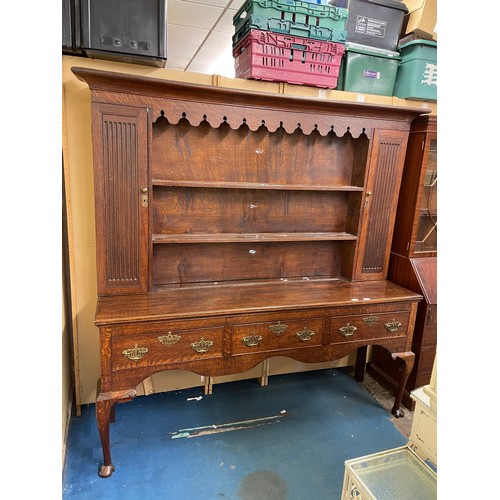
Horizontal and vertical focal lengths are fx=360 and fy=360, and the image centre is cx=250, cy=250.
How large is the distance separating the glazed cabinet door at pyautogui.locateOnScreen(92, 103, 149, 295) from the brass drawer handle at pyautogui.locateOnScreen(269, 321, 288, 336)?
2.32 feet

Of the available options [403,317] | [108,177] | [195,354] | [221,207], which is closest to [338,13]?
[221,207]

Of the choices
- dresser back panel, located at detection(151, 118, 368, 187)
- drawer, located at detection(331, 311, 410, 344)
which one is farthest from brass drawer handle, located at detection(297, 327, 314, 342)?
dresser back panel, located at detection(151, 118, 368, 187)

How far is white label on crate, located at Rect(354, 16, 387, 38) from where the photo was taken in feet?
6.94

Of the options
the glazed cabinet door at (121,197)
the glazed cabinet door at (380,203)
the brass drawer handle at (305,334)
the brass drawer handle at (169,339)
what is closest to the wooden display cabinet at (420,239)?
the glazed cabinet door at (380,203)

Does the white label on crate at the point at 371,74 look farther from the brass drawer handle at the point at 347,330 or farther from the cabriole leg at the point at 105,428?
the cabriole leg at the point at 105,428

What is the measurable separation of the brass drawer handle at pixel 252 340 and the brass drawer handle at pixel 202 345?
0.59ft

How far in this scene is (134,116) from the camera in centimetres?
172

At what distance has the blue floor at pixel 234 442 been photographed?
5.60ft

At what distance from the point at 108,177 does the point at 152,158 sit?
0.85 feet

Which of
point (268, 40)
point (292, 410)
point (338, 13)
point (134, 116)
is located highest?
point (338, 13)

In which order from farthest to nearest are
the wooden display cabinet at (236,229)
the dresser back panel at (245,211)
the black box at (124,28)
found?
the dresser back panel at (245,211)
the wooden display cabinet at (236,229)
the black box at (124,28)

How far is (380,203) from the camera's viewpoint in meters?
2.23

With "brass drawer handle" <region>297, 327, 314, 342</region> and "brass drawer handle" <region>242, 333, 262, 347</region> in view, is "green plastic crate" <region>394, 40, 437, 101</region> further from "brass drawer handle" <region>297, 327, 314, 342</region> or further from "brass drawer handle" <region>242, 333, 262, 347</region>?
"brass drawer handle" <region>242, 333, 262, 347</region>
